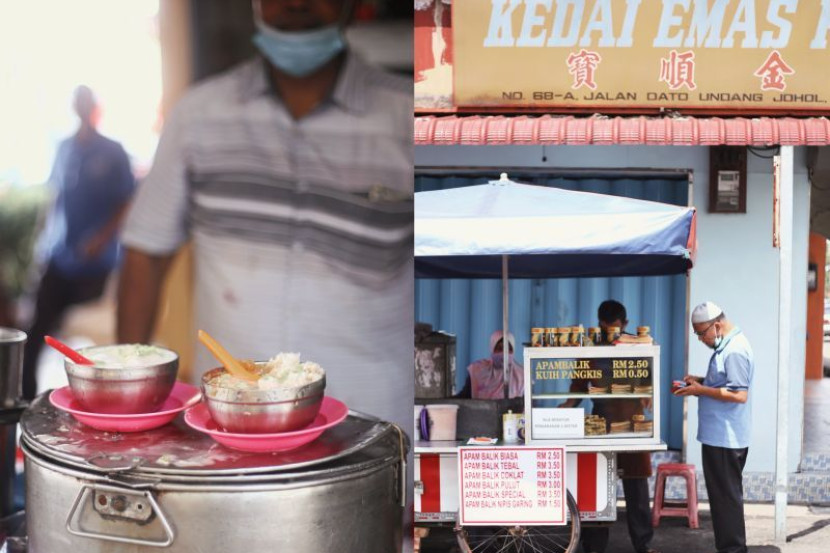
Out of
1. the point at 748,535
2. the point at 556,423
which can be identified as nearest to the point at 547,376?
the point at 556,423

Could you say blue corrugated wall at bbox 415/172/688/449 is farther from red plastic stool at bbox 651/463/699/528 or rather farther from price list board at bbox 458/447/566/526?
price list board at bbox 458/447/566/526

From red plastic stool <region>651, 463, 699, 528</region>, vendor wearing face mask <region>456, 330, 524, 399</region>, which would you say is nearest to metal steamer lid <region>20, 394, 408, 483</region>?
vendor wearing face mask <region>456, 330, 524, 399</region>

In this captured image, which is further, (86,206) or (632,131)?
(632,131)

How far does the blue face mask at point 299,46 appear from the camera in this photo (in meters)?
1.34

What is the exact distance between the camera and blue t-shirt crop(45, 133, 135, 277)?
139 centimetres

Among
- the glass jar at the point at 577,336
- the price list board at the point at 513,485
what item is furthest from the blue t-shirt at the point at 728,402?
the price list board at the point at 513,485

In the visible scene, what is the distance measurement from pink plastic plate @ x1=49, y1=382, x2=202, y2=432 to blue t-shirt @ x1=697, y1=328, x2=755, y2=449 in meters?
2.73

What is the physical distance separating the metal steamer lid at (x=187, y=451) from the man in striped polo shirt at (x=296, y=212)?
3.3 inches

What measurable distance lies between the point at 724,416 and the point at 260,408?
113 inches

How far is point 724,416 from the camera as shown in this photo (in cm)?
364

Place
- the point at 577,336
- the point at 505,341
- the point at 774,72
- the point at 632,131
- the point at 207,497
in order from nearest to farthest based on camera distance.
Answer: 1. the point at 207,497
2. the point at 577,336
3. the point at 505,341
4. the point at 632,131
5. the point at 774,72

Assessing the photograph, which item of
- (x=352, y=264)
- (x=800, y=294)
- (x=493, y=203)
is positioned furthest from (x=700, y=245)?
(x=352, y=264)

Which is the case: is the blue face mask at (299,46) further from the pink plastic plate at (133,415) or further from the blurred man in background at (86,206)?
the pink plastic plate at (133,415)

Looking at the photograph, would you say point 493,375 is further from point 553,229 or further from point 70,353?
point 70,353
